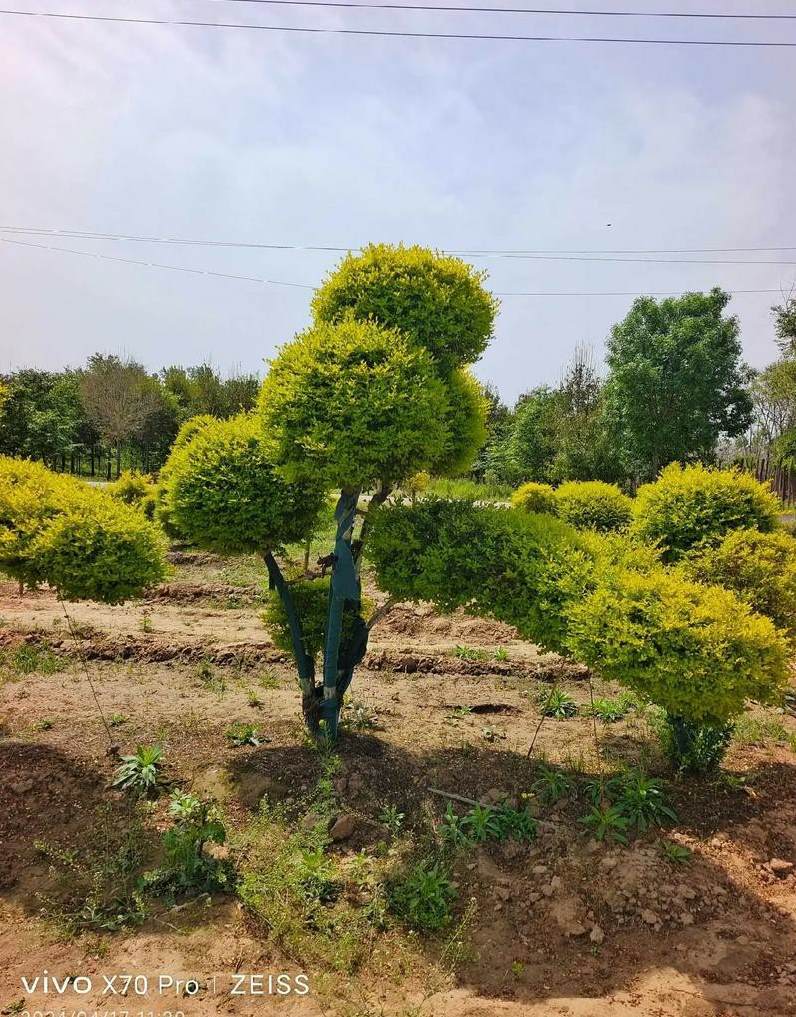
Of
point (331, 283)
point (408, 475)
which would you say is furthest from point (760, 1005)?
point (331, 283)

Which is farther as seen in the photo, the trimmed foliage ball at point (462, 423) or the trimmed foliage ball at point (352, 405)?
the trimmed foliage ball at point (462, 423)

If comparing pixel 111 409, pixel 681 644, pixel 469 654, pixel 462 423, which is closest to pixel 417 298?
pixel 462 423

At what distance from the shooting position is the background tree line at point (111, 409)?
29234 millimetres

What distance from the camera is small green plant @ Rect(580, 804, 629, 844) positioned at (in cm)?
422

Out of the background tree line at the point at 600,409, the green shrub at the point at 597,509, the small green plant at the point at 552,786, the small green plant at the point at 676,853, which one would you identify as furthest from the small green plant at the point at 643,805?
the background tree line at the point at 600,409

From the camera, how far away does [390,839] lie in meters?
4.39

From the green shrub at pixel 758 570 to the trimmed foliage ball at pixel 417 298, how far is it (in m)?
2.61

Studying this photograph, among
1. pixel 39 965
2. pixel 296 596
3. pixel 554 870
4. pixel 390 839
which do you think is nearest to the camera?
pixel 39 965

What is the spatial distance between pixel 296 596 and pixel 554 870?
3113 millimetres

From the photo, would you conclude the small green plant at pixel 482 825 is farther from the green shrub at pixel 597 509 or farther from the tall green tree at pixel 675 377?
the tall green tree at pixel 675 377

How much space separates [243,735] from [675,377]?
21.8 metres

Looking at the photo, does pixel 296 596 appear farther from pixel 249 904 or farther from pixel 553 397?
pixel 553 397

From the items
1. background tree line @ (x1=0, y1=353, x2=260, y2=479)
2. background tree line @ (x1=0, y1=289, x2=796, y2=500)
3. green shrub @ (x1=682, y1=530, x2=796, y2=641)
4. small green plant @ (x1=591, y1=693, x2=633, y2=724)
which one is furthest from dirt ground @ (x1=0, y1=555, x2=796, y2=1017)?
background tree line @ (x1=0, y1=353, x2=260, y2=479)

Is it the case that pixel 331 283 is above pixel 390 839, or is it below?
above
